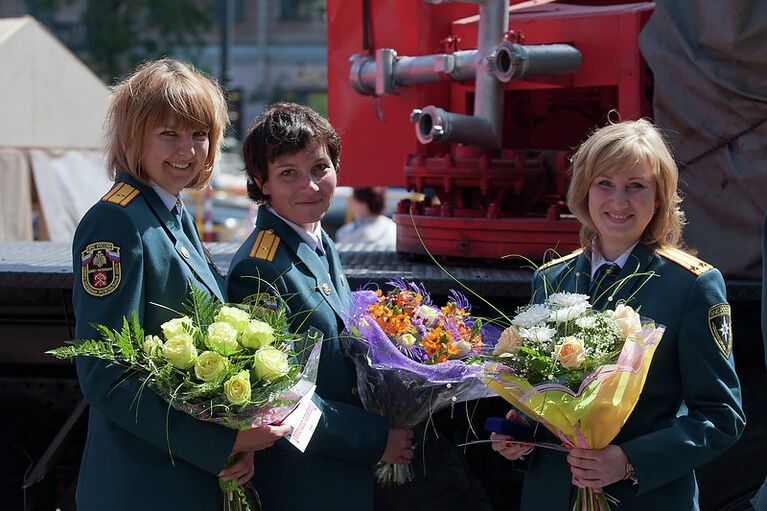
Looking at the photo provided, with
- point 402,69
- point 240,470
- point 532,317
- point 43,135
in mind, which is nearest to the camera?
point 532,317

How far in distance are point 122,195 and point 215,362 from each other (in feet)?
1.75

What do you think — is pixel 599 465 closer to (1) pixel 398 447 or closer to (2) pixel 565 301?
(2) pixel 565 301

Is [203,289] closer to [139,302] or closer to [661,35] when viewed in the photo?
[139,302]

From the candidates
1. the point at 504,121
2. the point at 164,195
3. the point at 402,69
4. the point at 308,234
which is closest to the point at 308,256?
the point at 308,234

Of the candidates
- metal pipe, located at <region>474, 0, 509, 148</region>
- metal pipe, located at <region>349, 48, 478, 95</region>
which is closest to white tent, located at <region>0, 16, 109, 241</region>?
metal pipe, located at <region>349, 48, 478, 95</region>

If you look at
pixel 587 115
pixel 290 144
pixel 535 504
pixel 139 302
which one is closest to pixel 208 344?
pixel 139 302

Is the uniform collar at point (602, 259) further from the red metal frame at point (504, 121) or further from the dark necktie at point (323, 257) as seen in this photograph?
the red metal frame at point (504, 121)

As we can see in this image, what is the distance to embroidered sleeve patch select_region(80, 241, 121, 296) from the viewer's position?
255 centimetres

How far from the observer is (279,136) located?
2.91m

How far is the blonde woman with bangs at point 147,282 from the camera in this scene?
2.55 m

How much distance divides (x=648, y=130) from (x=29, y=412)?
2.53 metres

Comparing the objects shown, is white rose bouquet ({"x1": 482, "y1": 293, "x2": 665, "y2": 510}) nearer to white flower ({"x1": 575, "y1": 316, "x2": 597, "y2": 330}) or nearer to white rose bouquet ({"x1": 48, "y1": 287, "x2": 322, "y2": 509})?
white flower ({"x1": 575, "y1": 316, "x2": 597, "y2": 330})

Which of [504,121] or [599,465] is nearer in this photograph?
[599,465]

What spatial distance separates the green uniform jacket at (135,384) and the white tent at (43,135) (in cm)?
753
